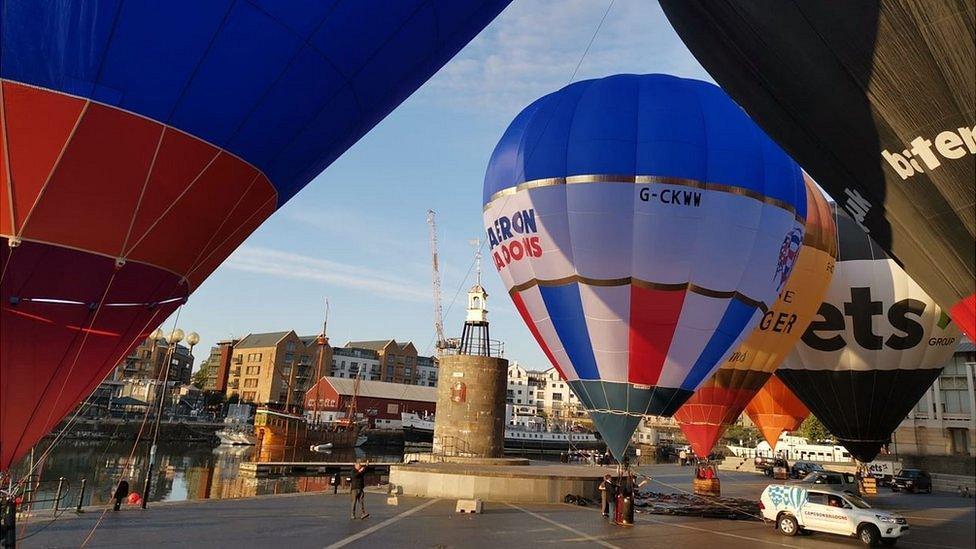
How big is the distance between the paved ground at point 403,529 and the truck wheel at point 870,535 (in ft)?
1.34

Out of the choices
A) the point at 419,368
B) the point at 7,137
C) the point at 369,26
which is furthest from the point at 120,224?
the point at 419,368

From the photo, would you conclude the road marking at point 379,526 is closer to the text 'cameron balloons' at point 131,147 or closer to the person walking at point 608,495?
the person walking at point 608,495

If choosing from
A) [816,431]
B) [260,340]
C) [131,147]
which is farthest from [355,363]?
[131,147]

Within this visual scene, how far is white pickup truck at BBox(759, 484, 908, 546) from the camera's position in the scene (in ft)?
45.2

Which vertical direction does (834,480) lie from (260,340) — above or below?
below

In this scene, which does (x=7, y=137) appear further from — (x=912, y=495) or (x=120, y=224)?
(x=912, y=495)

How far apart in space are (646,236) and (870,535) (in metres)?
8.43

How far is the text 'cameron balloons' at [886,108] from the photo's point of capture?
5.94 m

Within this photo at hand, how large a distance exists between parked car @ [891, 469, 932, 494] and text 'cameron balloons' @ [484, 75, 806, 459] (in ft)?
62.8

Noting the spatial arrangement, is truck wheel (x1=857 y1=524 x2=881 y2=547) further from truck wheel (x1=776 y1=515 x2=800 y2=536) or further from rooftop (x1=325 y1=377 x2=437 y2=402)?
rooftop (x1=325 y1=377 x2=437 y2=402)

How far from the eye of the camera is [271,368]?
91.9 m

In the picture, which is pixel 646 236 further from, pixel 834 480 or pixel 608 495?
pixel 834 480

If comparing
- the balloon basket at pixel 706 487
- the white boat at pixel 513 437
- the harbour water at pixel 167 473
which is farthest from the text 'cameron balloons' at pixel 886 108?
the white boat at pixel 513 437

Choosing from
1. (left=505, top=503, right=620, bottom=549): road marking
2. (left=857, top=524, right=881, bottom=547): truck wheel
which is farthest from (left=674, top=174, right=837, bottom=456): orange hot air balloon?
(left=505, top=503, right=620, bottom=549): road marking
